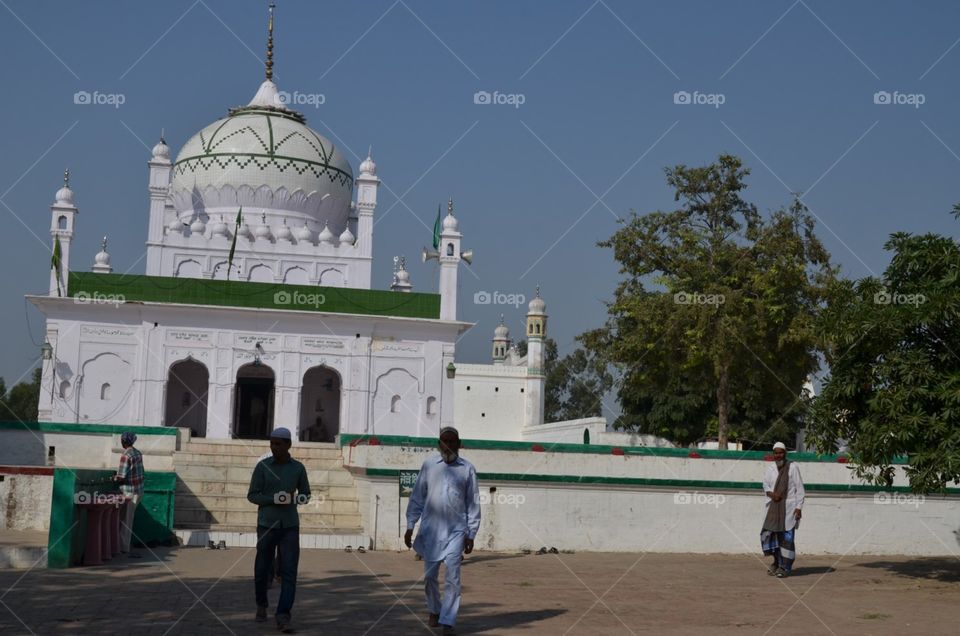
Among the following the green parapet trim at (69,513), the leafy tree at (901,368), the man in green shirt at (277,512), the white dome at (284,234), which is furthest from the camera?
the white dome at (284,234)

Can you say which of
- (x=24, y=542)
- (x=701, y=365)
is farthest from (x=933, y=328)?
(x=701, y=365)

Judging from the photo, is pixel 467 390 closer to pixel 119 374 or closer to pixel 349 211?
pixel 349 211

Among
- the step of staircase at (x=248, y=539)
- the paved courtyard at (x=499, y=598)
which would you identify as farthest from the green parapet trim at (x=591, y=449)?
the paved courtyard at (x=499, y=598)

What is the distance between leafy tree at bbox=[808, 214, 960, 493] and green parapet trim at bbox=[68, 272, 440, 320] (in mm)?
16116

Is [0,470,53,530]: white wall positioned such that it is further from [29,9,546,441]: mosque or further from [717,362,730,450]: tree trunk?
[717,362,730,450]: tree trunk

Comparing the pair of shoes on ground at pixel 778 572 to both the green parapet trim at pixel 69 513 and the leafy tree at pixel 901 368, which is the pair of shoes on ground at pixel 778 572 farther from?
the green parapet trim at pixel 69 513

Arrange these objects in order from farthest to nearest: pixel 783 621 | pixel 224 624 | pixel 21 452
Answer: pixel 21 452
pixel 783 621
pixel 224 624

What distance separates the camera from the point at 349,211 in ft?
113

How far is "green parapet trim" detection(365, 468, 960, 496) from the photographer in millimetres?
16219

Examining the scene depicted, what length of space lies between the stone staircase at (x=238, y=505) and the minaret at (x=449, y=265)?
31.1 feet

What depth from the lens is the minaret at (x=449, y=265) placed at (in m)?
29.1

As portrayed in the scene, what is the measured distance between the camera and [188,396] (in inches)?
1168

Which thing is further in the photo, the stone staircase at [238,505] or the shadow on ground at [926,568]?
the stone staircase at [238,505]

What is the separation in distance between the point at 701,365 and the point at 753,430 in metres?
15.7
